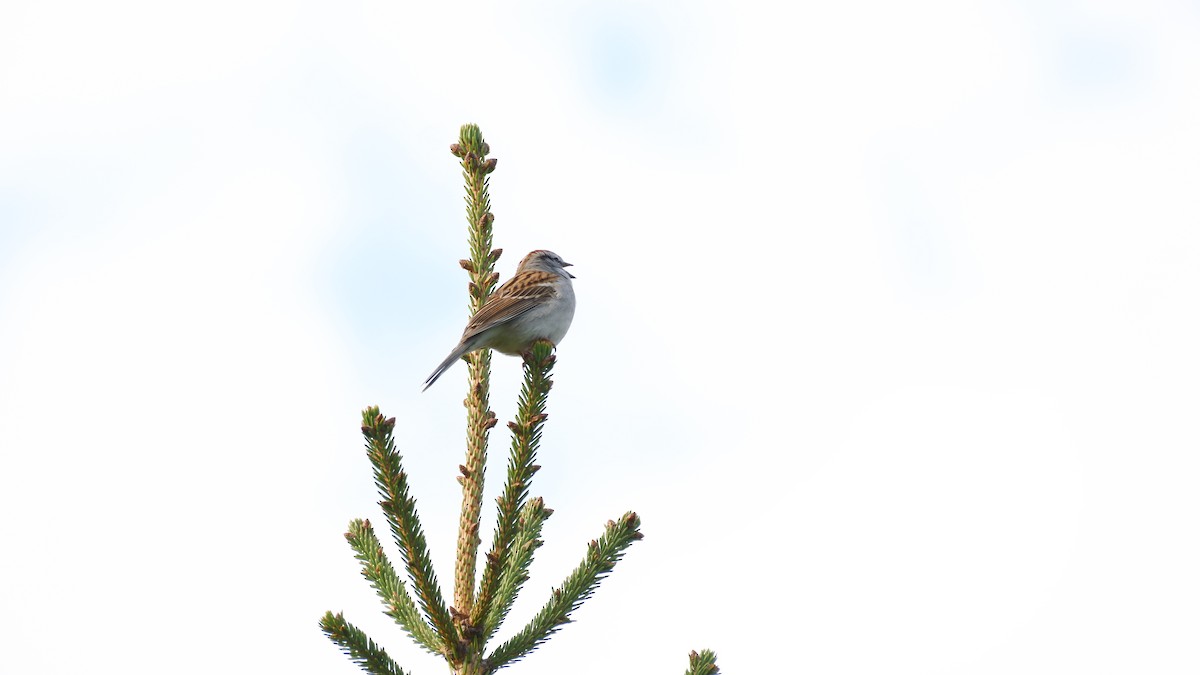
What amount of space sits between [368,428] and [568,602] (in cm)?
102

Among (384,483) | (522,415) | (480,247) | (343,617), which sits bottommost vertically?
(343,617)

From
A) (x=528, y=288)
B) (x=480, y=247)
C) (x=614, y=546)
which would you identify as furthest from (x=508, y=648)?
(x=528, y=288)

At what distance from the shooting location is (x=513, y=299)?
7.76m

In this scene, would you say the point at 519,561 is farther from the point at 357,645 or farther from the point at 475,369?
the point at 475,369

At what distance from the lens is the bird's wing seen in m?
6.11

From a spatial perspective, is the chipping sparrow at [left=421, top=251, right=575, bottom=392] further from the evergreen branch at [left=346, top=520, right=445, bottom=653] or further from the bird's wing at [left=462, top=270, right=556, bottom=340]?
the evergreen branch at [left=346, top=520, right=445, bottom=653]

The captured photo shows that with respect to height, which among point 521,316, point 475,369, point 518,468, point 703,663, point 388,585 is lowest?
point 703,663

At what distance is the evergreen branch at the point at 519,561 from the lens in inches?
169

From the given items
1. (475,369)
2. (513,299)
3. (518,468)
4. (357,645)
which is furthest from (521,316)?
(357,645)

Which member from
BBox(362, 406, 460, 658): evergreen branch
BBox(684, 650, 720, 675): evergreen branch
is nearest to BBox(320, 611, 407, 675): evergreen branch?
BBox(362, 406, 460, 658): evergreen branch

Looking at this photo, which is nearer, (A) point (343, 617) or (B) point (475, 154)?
(A) point (343, 617)

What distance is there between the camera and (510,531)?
177 inches

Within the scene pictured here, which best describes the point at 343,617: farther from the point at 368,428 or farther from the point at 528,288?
the point at 528,288

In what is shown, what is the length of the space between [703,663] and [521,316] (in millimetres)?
4152
